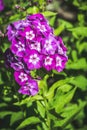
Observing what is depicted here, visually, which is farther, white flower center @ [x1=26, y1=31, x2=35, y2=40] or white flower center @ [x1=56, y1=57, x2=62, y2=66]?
white flower center @ [x1=56, y1=57, x2=62, y2=66]

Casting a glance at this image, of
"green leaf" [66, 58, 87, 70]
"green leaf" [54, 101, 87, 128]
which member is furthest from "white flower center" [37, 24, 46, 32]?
"green leaf" [66, 58, 87, 70]

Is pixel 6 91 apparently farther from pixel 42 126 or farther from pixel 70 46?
pixel 70 46

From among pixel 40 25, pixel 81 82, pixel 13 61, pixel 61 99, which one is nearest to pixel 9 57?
pixel 13 61

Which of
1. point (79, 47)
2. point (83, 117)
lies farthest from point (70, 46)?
point (83, 117)

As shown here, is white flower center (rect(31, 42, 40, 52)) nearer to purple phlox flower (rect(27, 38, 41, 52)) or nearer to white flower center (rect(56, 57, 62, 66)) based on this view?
purple phlox flower (rect(27, 38, 41, 52))

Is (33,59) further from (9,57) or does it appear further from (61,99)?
(61,99)

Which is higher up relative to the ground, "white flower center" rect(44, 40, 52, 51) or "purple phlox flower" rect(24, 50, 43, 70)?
"white flower center" rect(44, 40, 52, 51)
